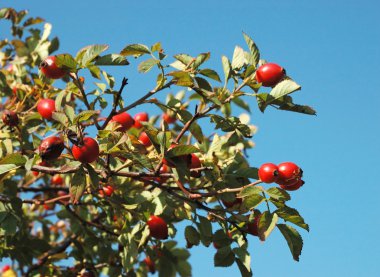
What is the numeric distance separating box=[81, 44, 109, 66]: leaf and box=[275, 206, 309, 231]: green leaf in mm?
1172

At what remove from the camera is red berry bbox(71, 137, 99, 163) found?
2350mm

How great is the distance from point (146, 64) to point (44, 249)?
5.94 feet

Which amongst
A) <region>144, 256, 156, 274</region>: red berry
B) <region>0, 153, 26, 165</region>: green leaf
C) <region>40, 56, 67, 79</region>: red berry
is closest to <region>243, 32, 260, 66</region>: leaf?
<region>40, 56, 67, 79</region>: red berry

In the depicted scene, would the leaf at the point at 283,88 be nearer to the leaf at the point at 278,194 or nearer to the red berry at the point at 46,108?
the leaf at the point at 278,194

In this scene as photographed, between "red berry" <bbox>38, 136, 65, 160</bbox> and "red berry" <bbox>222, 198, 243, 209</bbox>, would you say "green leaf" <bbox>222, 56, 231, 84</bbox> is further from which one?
"red berry" <bbox>38, 136, 65, 160</bbox>

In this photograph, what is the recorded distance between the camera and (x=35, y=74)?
442 centimetres

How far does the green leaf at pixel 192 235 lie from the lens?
311 centimetres

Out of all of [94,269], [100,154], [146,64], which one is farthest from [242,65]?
[94,269]

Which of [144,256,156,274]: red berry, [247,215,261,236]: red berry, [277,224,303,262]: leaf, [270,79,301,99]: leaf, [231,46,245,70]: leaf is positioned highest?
[231,46,245,70]: leaf

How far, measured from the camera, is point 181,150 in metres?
2.55

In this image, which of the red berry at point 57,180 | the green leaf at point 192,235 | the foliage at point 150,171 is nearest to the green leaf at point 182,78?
the foliage at point 150,171

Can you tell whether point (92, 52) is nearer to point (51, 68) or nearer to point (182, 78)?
point (51, 68)

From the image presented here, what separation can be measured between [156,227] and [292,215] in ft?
3.17

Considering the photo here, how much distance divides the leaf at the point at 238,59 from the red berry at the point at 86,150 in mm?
858
